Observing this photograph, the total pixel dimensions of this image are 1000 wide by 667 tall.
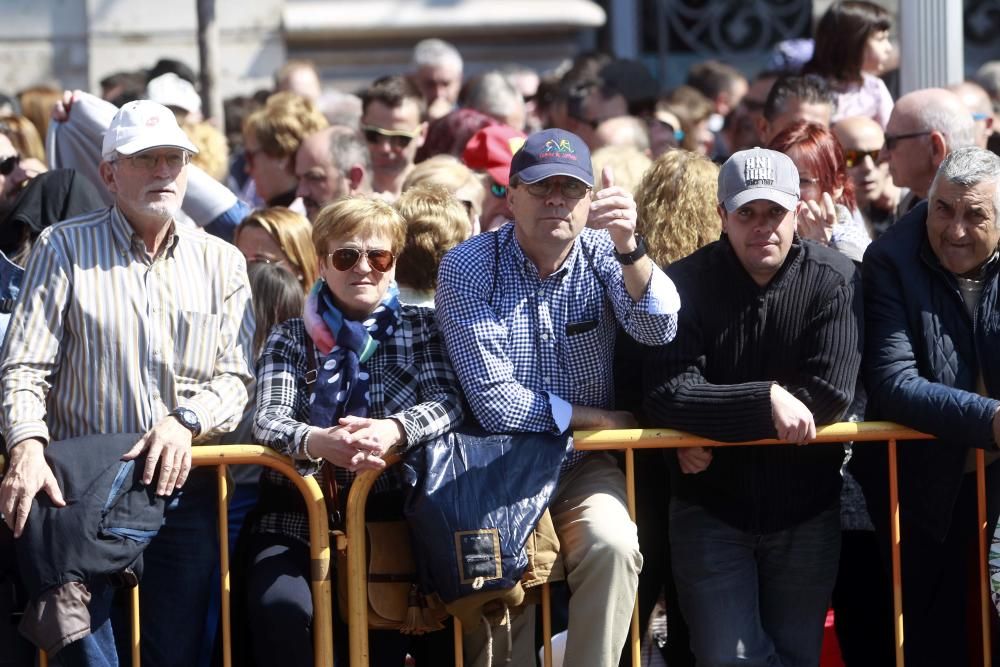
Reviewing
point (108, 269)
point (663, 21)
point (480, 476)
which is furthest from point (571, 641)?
point (663, 21)

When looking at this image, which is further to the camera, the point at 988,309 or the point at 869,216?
the point at 869,216

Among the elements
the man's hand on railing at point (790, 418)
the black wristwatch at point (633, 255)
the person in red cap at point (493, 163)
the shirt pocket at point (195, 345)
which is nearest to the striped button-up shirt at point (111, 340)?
the shirt pocket at point (195, 345)

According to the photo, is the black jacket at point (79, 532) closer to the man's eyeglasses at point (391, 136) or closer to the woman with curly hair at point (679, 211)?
the woman with curly hair at point (679, 211)

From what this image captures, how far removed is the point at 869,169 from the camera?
7105 millimetres

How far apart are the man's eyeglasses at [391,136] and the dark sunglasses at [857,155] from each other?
2249 mm

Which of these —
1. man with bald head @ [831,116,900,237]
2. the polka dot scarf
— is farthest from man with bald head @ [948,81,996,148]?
the polka dot scarf

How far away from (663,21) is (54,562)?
10.3m

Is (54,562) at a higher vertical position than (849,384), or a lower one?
lower

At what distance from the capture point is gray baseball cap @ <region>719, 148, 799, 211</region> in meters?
4.98

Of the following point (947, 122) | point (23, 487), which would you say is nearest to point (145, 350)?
point (23, 487)

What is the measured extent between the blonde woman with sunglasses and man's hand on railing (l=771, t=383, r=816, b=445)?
1.00 metres

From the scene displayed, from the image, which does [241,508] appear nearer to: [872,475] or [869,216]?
[872,475]

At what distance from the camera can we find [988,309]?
198 inches

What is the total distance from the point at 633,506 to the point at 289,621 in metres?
1.14
